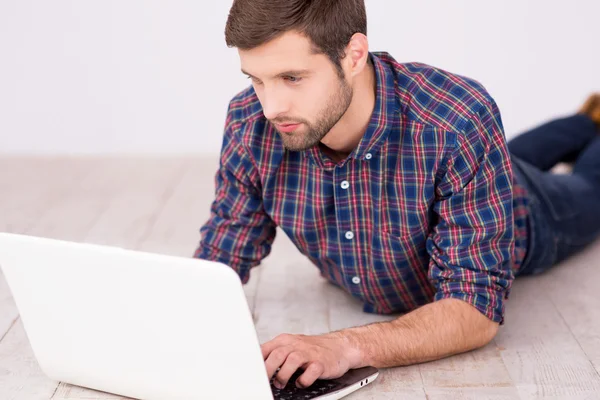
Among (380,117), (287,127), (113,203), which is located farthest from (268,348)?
(113,203)

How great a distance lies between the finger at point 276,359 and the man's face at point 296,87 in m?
0.41

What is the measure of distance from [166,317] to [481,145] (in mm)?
760

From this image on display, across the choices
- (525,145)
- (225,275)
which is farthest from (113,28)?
(225,275)

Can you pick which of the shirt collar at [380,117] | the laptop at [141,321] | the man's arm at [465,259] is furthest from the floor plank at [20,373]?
the shirt collar at [380,117]

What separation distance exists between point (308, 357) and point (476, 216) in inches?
18.6

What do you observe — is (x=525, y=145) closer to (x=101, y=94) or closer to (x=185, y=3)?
(x=185, y=3)

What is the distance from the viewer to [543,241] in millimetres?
2338

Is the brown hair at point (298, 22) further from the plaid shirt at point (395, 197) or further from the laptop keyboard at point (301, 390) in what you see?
the laptop keyboard at point (301, 390)

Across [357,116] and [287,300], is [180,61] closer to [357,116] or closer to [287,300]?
[287,300]

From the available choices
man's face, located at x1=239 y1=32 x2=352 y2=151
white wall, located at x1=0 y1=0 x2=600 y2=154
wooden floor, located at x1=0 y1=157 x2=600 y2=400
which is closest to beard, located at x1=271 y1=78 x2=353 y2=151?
man's face, located at x1=239 y1=32 x2=352 y2=151

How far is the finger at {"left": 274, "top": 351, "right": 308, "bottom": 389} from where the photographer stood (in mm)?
1636

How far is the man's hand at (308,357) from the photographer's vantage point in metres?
1.64

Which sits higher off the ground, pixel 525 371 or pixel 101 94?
pixel 525 371

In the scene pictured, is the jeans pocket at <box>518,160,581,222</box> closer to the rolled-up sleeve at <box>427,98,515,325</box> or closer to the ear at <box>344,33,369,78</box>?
the rolled-up sleeve at <box>427,98,515,325</box>
